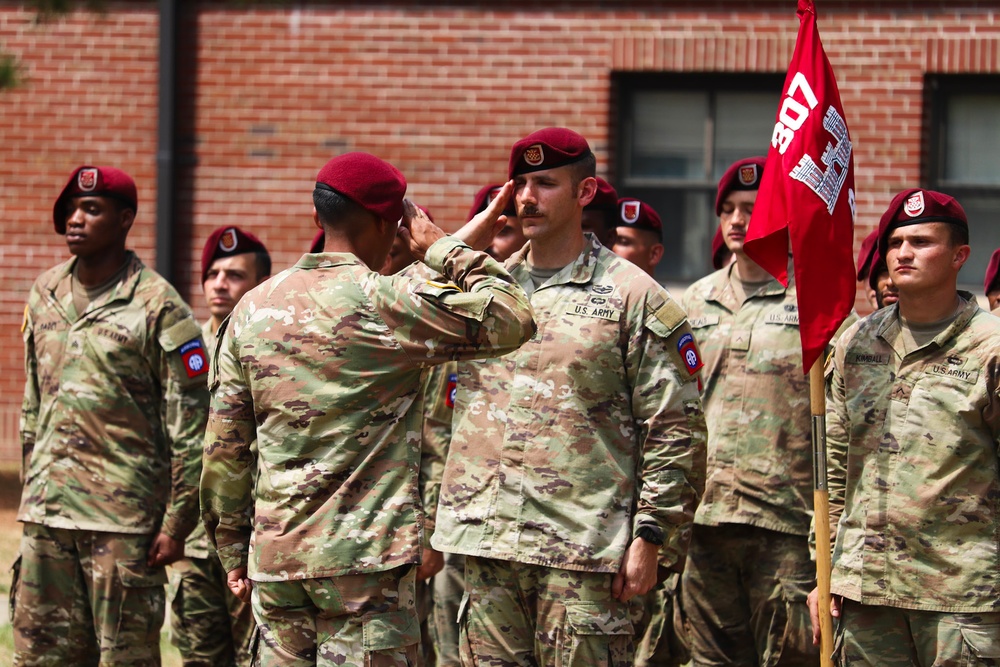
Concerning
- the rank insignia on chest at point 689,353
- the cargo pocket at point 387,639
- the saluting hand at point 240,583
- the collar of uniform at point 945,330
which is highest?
the collar of uniform at point 945,330

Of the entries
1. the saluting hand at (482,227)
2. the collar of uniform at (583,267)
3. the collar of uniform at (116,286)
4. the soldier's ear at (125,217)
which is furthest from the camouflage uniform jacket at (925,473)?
the soldier's ear at (125,217)

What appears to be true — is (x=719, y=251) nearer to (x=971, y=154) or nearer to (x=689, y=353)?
(x=689, y=353)

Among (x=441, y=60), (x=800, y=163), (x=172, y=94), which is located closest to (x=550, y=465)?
(x=800, y=163)

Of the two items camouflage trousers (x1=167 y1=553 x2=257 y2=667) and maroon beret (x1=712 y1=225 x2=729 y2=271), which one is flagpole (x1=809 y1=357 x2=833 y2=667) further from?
camouflage trousers (x1=167 y1=553 x2=257 y2=667)

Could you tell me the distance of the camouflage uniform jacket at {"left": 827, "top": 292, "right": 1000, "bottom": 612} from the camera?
4602 millimetres

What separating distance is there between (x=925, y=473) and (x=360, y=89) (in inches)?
271

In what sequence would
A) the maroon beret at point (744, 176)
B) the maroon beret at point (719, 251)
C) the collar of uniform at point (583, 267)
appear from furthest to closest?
the maroon beret at point (719, 251), the maroon beret at point (744, 176), the collar of uniform at point (583, 267)

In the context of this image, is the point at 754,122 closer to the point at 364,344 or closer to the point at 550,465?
the point at 550,465

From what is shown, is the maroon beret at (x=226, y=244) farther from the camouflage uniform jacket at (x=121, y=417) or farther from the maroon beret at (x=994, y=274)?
the maroon beret at (x=994, y=274)

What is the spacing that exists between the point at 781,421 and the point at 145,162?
263 inches

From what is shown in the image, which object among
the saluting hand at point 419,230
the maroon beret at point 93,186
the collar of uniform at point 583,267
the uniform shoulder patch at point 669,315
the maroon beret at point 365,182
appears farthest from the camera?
the maroon beret at point 93,186

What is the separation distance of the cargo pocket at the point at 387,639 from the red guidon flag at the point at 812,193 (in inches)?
74.5

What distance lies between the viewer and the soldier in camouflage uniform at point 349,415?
390cm

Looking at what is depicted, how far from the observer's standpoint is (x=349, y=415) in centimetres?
394
